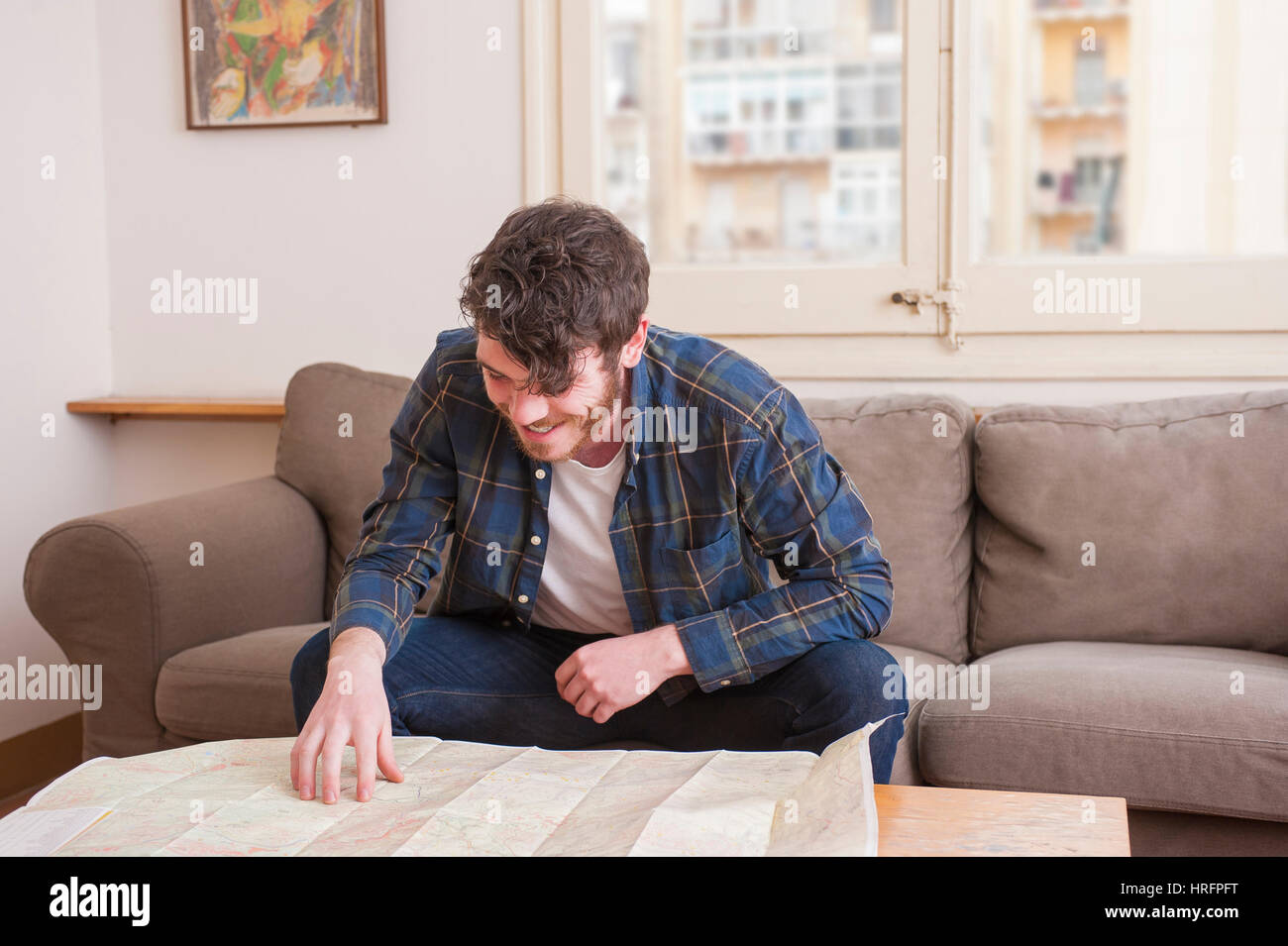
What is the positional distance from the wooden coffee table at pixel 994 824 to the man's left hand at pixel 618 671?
1.11 ft

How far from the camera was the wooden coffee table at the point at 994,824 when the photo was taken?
0.94m

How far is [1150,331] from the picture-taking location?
231cm

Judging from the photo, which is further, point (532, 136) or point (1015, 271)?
point (532, 136)

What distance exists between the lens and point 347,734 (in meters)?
1.10

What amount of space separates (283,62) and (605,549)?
1731mm

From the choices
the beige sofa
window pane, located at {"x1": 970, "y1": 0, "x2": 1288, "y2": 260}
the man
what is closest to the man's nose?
the man

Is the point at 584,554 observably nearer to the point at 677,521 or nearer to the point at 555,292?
the point at 677,521

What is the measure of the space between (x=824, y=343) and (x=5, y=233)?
5.71 ft

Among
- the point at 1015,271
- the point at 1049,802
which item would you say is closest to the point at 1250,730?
the point at 1049,802

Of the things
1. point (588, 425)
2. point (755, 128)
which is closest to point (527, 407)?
point (588, 425)

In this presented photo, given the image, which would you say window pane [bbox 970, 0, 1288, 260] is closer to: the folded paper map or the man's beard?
the man's beard

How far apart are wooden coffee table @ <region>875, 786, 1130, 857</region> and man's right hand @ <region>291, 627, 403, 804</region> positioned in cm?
46
